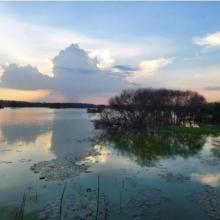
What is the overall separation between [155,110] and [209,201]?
55.6 m

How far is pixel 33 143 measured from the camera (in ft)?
119

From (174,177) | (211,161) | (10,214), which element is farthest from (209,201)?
(211,161)

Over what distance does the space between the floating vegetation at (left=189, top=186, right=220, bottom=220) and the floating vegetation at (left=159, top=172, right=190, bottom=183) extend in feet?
7.82

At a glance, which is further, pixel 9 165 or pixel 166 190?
pixel 9 165

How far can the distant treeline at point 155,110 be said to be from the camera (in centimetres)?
6488

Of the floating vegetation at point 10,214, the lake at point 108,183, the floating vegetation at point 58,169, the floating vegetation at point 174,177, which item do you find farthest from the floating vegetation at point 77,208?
the floating vegetation at point 174,177

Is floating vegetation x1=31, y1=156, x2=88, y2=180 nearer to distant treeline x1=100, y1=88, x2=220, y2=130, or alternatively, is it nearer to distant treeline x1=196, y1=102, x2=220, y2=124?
distant treeline x1=100, y1=88, x2=220, y2=130

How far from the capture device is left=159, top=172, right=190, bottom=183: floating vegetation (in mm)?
19928

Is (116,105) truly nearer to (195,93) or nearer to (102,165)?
(195,93)

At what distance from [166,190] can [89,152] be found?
1428 centimetres

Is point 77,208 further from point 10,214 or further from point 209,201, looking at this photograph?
point 209,201

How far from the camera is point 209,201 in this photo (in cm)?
1554

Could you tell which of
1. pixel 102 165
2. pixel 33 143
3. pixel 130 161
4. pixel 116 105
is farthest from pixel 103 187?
pixel 116 105

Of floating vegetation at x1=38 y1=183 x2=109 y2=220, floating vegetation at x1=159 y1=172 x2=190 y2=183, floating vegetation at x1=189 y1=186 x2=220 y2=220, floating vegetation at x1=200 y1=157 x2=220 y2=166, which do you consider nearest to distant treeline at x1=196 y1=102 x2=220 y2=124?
floating vegetation at x1=200 y1=157 x2=220 y2=166
